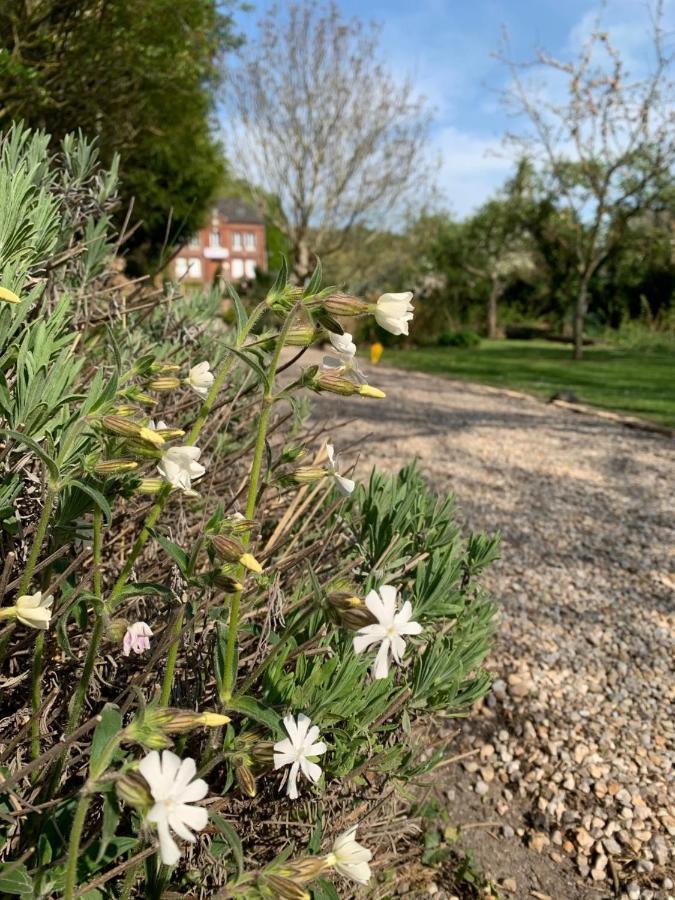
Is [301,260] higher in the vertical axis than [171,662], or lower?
higher

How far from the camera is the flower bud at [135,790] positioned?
0.66 m

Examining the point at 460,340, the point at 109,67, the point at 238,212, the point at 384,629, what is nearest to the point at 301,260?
the point at 460,340

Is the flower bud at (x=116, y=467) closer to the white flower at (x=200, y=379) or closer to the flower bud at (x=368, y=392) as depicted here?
the white flower at (x=200, y=379)

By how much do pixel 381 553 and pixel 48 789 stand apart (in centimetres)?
75

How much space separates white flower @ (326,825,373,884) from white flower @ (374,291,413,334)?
65cm

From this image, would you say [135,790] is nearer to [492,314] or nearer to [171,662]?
[171,662]

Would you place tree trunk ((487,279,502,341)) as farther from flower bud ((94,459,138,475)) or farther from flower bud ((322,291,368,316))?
flower bud ((94,459,138,475))

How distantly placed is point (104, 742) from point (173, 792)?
0.37 feet

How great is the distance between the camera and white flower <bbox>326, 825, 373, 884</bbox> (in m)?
0.80

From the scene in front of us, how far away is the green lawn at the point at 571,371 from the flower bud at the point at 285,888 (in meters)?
7.26

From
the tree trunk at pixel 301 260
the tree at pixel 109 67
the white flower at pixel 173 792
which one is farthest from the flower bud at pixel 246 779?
the tree trunk at pixel 301 260

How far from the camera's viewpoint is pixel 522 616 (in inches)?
111

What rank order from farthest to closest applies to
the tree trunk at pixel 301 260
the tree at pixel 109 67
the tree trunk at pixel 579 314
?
the tree trunk at pixel 301 260 → the tree trunk at pixel 579 314 → the tree at pixel 109 67

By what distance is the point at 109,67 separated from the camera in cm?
726
